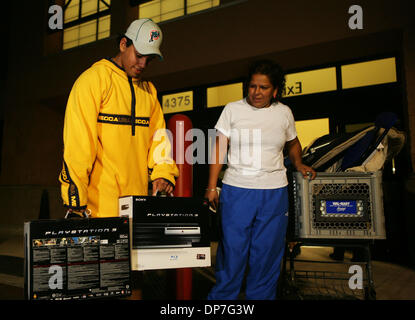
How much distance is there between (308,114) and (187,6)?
3522mm

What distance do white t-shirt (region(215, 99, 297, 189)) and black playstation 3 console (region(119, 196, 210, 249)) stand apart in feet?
1.66

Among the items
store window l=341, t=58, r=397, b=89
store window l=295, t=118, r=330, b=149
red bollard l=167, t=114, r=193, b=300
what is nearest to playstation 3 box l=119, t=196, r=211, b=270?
red bollard l=167, t=114, r=193, b=300

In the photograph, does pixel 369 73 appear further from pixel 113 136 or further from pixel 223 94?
pixel 113 136

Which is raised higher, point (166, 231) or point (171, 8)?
point (171, 8)

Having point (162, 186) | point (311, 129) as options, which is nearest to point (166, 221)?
point (162, 186)

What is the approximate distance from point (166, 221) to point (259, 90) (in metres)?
1.18

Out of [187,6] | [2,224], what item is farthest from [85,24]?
[2,224]

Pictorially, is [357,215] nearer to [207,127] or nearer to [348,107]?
[348,107]

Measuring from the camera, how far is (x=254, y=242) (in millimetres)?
2420

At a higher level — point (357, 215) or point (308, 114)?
point (308, 114)

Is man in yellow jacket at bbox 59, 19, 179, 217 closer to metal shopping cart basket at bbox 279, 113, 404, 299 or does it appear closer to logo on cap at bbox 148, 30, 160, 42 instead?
logo on cap at bbox 148, 30, 160, 42

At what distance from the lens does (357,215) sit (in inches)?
110

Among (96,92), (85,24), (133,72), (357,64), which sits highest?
(85,24)
